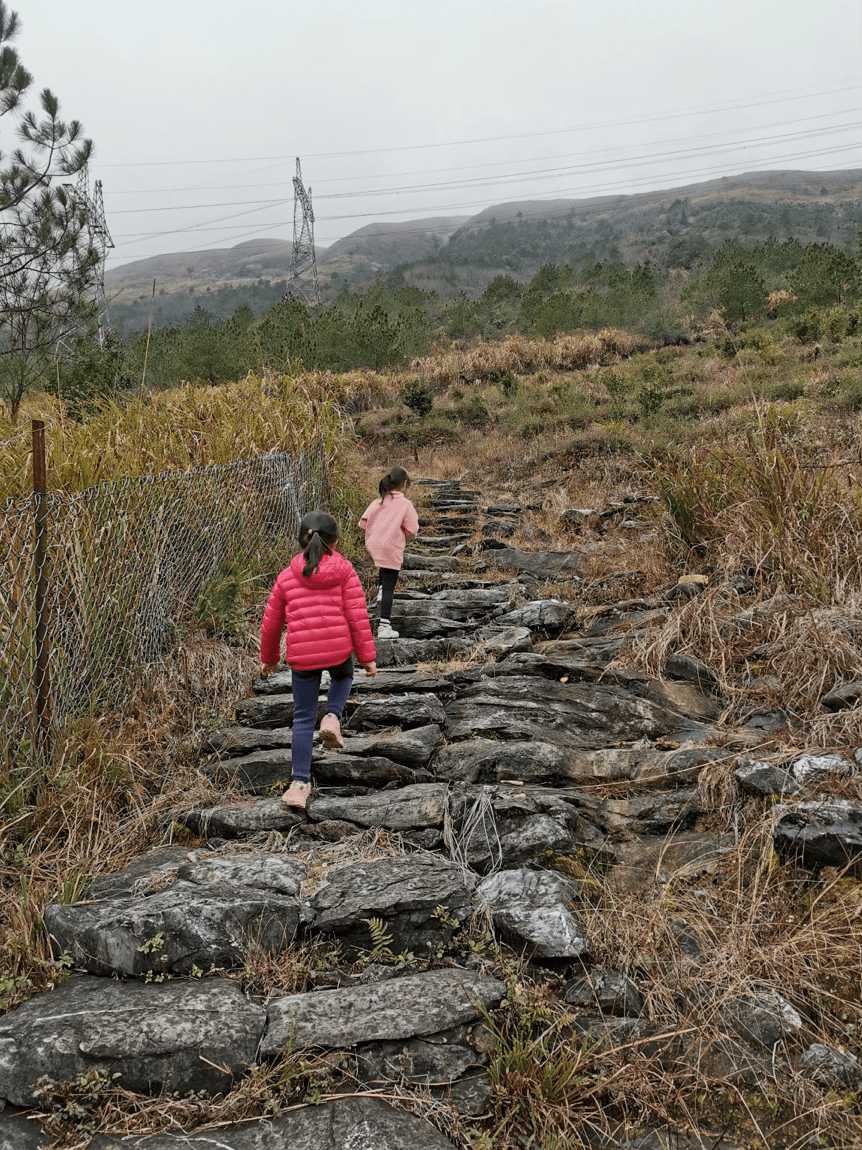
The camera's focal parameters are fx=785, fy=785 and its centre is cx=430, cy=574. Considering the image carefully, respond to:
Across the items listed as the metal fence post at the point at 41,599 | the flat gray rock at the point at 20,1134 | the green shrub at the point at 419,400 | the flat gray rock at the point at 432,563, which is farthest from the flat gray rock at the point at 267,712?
the green shrub at the point at 419,400

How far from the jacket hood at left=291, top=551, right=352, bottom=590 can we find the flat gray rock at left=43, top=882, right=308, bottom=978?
151 cm

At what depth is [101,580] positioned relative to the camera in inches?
160

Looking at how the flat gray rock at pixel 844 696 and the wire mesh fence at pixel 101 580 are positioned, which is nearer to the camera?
the wire mesh fence at pixel 101 580

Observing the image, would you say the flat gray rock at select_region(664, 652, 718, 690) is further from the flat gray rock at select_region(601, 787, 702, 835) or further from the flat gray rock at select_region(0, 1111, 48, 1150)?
the flat gray rock at select_region(0, 1111, 48, 1150)

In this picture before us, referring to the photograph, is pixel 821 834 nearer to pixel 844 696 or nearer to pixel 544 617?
pixel 844 696

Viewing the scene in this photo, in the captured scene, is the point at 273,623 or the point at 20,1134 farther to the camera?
the point at 273,623

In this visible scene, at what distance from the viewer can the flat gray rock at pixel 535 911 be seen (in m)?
2.42

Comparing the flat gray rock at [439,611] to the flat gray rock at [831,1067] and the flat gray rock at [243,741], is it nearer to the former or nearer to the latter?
the flat gray rock at [243,741]

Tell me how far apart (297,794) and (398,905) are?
91cm

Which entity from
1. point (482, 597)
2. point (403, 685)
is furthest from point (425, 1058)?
point (482, 597)

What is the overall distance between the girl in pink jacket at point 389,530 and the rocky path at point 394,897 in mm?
1555

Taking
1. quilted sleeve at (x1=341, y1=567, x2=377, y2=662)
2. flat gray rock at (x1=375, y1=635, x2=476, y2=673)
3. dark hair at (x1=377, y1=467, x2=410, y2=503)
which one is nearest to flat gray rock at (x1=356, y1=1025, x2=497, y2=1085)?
quilted sleeve at (x1=341, y1=567, x2=377, y2=662)

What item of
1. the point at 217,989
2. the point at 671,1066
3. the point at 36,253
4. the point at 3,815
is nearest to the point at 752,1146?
the point at 671,1066

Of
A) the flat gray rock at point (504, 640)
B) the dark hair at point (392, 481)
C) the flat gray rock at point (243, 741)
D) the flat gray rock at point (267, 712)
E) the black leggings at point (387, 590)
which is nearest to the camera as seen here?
the flat gray rock at point (243, 741)
